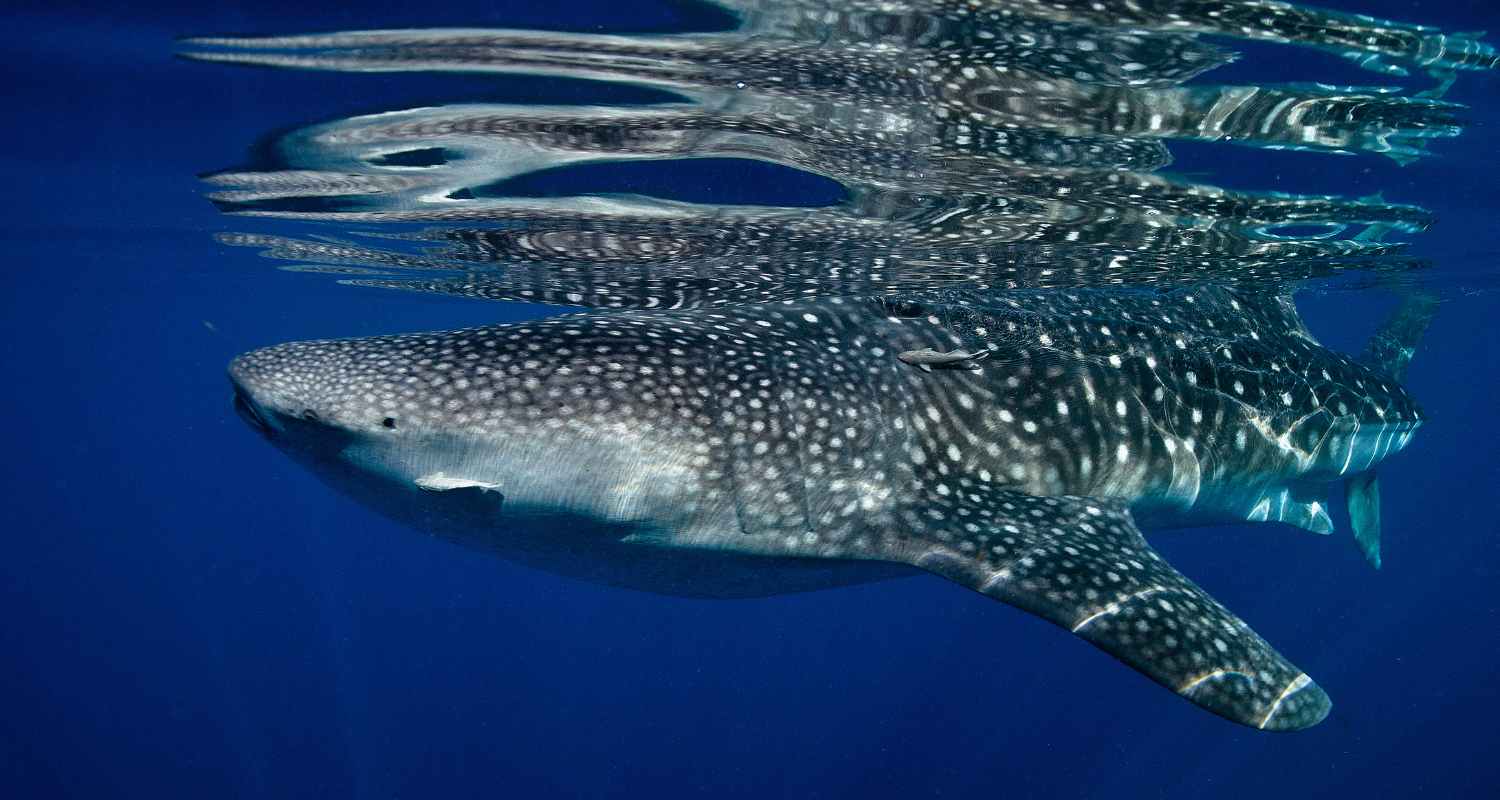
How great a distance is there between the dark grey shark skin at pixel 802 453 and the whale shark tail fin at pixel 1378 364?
4928mm

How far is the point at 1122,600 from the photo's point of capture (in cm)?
479

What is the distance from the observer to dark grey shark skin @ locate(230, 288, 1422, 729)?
463cm

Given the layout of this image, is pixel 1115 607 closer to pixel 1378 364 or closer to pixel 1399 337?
pixel 1378 364

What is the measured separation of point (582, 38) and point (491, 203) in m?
4.96

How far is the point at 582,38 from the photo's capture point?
6098 mm

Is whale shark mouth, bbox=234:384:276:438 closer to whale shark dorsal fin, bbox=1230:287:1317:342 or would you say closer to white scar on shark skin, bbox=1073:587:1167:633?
white scar on shark skin, bbox=1073:587:1167:633

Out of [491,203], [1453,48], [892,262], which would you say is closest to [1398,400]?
[1453,48]

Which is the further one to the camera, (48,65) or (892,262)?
(892,262)

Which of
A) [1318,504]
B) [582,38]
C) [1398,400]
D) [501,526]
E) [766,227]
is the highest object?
[582,38]

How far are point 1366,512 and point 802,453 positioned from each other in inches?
370

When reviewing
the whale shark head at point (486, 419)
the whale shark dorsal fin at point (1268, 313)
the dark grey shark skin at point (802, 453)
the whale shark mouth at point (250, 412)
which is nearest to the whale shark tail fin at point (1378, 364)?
the whale shark dorsal fin at point (1268, 313)

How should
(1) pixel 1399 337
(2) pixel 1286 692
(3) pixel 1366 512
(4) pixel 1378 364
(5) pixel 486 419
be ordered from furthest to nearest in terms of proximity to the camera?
1. (1) pixel 1399 337
2. (4) pixel 1378 364
3. (3) pixel 1366 512
4. (5) pixel 486 419
5. (2) pixel 1286 692

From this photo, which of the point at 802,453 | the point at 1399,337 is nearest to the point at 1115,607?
the point at 802,453

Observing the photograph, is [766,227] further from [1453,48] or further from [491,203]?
[1453,48]
